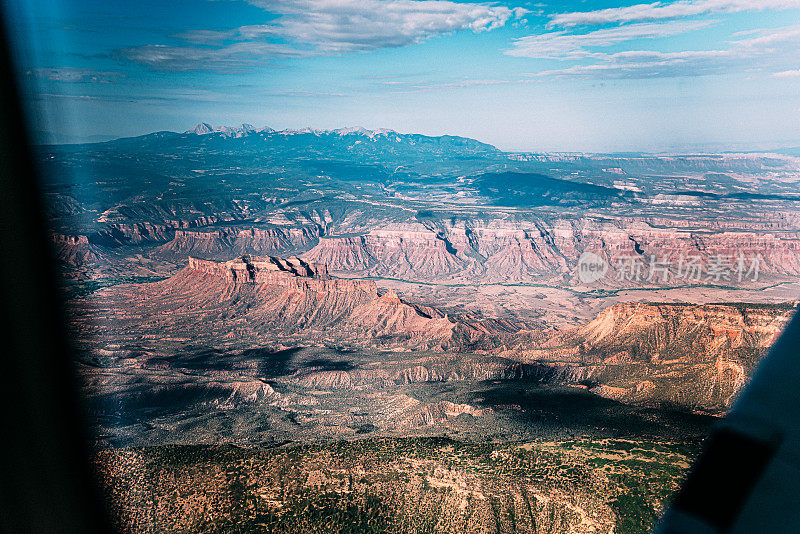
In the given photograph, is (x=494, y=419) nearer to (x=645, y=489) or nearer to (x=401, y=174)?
(x=645, y=489)

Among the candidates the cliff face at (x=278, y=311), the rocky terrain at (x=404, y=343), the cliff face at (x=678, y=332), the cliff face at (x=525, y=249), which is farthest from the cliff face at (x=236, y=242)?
the cliff face at (x=678, y=332)

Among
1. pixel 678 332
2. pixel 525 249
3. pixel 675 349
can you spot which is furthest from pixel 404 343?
pixel 525 249

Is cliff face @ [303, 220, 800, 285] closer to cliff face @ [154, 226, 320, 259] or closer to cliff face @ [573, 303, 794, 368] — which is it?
cliff face @ [154, 226, 320, 259]

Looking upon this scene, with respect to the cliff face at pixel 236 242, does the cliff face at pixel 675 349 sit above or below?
above

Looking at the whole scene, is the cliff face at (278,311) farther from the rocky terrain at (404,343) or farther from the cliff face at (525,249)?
the cliff face at (525,249)

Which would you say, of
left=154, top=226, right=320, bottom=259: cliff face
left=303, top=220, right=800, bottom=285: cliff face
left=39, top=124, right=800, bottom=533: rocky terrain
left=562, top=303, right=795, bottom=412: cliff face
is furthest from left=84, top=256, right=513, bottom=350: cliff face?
left=303, top=220, right=800, bottom=285: cliff face

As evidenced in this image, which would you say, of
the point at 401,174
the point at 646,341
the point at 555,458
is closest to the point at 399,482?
the point at 555,458

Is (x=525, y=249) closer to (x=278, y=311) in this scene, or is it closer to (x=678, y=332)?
(x=278, y=311)

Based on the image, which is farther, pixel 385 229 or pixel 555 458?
pixel 385 229
